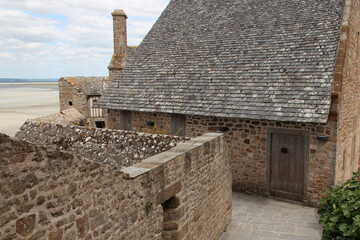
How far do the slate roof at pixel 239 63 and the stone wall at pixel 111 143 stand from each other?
13.3ft

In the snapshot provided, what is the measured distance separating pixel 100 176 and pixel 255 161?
7628mm

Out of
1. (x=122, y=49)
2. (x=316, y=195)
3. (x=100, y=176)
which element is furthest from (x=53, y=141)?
(x=122, y=49)

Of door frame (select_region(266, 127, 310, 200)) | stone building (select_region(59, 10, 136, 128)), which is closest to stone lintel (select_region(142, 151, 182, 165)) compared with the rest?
door frame (select_region(266, 127, 310, 200))

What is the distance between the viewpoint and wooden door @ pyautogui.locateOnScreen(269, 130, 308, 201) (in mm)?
9469

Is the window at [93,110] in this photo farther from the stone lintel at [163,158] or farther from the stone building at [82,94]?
the stone lintel at [163,158]

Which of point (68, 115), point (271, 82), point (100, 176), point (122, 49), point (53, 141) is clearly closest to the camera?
point (100, 176)

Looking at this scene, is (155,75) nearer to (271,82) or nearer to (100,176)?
(271,82)

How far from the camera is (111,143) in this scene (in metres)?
6.76

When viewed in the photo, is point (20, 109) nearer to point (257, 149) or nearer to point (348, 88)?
point (257, 149)

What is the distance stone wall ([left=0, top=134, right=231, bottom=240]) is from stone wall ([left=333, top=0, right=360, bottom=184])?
17.3ft

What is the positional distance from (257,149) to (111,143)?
5211mm

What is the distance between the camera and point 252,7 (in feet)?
43.2

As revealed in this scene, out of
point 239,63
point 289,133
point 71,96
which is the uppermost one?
point 239,63

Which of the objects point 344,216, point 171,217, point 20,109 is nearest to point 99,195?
point 171,217
